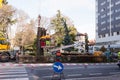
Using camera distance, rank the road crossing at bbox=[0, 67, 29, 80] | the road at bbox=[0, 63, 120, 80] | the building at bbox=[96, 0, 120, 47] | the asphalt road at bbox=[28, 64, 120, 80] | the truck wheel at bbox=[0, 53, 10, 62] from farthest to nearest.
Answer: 1. the building at bbox=[96, 0, 120, 47]
2. the truck wheel at bbox=[0, 53, 10, 62]
3. the asphalt road at bbox=[28, 64, 120, 80]
4. the road at bbox=[0, 63, 120, 80]
5. the road crossing at bbox=[0, 67, 29, 80]

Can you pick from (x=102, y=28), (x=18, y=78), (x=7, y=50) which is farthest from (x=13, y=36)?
(x=18, y=78)

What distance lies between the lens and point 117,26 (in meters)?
110

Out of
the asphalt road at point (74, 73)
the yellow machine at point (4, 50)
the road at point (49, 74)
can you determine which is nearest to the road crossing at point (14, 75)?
the road at point (49, 74)

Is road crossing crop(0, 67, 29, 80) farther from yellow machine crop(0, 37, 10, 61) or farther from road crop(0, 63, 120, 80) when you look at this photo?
yellow machine crop(0, 37, 10, 61)

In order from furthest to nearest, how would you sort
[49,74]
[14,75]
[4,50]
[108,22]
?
[108,22] < [4,50] < [49,74] < [14,75]

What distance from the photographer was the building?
109750 mm

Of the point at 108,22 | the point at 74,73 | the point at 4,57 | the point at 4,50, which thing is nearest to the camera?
the point at 74,73

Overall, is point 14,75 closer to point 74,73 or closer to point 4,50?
point 74,73

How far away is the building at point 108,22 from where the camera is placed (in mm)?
109750

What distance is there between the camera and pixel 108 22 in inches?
4557

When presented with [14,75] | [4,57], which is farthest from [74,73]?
[4,57]

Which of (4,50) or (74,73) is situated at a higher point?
(4,50)

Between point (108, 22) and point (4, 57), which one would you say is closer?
point (4, 57)

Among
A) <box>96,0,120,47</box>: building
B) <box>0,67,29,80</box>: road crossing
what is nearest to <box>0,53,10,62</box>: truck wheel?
<box>0,67,29,80</box>: road crossing
